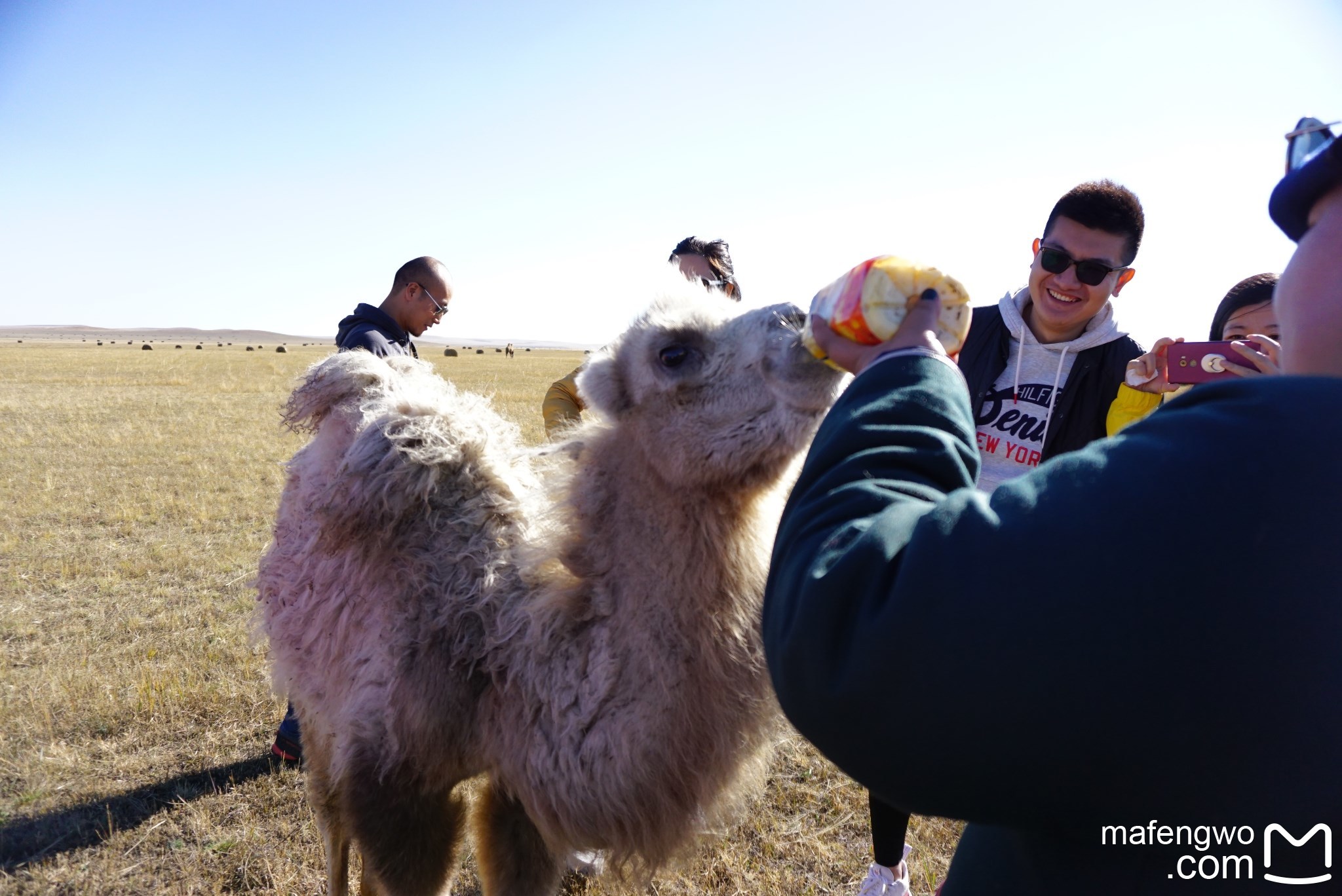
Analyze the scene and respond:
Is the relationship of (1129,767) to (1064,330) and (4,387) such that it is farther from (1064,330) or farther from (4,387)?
(4,387)

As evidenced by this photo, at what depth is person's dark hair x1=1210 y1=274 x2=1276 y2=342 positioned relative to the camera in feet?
10.4

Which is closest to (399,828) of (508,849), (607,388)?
(508,849)

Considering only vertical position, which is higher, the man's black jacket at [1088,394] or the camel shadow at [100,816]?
the man's black jacket at [1088,394]

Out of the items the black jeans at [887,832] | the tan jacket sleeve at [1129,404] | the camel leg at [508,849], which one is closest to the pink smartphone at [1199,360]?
the tan jacket sleeve at [1129,404]

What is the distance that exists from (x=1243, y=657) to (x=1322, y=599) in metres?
0.09

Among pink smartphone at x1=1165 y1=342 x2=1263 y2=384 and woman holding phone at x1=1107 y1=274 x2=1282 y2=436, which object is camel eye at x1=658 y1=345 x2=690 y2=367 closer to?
woman holding phone at x1=1107 y1=274 x2=1282 y2=436

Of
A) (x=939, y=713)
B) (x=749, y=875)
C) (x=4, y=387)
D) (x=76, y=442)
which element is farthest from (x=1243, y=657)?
(x=4, y=387)

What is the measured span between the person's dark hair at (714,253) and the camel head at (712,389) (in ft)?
7.09

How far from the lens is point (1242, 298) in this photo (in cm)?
324

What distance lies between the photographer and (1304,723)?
78cm

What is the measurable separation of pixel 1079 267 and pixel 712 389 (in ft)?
5.50

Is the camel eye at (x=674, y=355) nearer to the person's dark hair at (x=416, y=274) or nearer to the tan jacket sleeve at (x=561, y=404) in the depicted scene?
the tan jacket sleeve at (x=561, y=404)

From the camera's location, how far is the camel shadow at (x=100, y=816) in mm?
4113

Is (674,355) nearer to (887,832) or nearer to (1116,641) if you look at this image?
(1116,641)
